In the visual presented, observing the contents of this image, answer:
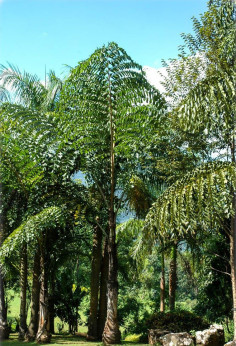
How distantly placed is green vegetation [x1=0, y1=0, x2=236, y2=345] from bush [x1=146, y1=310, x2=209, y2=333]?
0.08ft

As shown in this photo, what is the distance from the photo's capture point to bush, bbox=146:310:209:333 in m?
8.78

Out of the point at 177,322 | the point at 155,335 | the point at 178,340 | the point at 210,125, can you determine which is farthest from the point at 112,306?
the point at 210,125

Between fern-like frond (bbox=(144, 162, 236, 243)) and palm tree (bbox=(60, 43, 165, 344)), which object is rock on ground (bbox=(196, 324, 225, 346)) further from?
fern-like frond (bbox=(144, 162, 236, 243))

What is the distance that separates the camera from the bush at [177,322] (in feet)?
28.8

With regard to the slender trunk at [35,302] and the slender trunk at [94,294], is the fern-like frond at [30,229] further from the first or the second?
the slender trunk at [94,294]

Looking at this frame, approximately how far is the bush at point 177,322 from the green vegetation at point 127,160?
0.03 meters

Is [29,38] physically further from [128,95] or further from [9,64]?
[9,64]

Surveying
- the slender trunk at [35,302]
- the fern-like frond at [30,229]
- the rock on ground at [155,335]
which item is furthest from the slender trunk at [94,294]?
the fern-like frond at [30,229]

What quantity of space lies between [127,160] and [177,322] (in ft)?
11.8

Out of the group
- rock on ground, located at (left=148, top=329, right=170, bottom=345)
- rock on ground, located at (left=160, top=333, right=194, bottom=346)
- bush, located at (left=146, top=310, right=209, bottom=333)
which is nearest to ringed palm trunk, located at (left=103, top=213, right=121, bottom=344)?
rock on ground, located at (left=148, top=329, right=170, bottom=345)

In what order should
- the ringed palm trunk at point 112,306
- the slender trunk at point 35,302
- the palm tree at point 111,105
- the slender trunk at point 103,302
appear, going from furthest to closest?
the slender trunk at point 103,302 → the slender trunk at point 35,302 → the ringed palm trunk at point 112,306 → the palm tree at point 111,105

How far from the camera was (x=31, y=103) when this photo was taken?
10484 mm

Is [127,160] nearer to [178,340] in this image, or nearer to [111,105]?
[111,105]

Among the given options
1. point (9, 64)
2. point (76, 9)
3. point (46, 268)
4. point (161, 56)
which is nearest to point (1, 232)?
point (46, 268)
